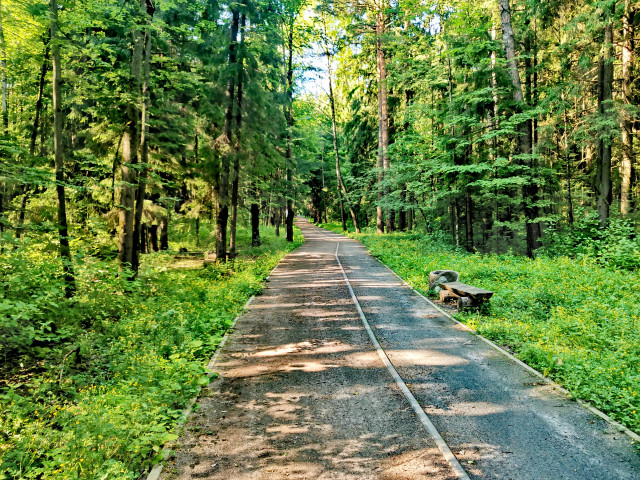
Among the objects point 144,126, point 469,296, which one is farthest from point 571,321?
point 144,126

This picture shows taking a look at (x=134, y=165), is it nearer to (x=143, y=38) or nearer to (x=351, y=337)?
(x=143, y=38)

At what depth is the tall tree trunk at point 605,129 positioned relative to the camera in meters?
13.4

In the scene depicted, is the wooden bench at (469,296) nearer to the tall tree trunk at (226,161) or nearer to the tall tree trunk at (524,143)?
the tall tree trunk at (524,143)

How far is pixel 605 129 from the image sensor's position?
1352 centimetres

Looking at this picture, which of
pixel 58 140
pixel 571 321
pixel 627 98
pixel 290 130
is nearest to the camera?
pixel 571 321

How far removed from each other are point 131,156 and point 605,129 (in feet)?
54.9

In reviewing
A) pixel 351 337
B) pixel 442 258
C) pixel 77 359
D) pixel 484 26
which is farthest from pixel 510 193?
pixel 77 359

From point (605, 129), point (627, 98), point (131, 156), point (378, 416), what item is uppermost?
point (627, 98)

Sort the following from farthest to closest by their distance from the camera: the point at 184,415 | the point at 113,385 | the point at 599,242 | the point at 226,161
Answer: the point at 226,161
the point at 599,242
the point at 113,385
the point at 184,415

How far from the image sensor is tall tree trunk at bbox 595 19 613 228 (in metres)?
13.4

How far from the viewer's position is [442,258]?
16844 millimetres

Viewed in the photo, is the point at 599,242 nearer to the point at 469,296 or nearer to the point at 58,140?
the point at 469,296

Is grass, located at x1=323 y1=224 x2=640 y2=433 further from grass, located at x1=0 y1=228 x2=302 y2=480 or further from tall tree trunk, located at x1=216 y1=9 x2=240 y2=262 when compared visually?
tall tree trunk, located at x1=216 y1=9 x2=240 y2=262

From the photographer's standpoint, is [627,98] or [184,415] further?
[627,98]
